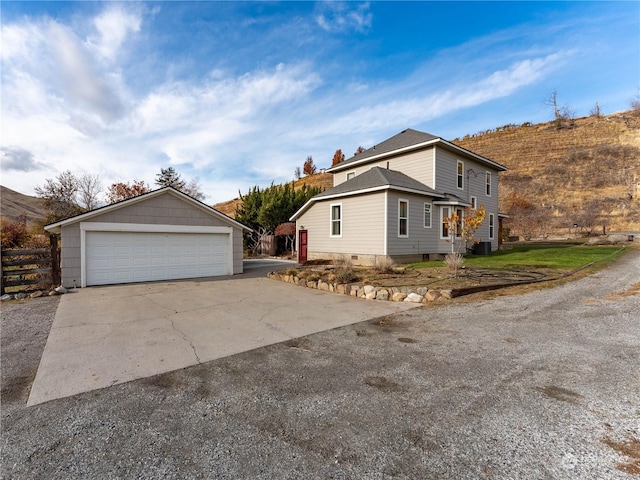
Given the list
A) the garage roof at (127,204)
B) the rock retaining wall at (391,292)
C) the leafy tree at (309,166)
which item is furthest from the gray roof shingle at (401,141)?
the leafy tree at (309,166)

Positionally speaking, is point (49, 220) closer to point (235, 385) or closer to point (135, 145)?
point (135, 145)

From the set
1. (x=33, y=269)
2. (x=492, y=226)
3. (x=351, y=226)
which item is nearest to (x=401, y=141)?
(x=351, y=226)

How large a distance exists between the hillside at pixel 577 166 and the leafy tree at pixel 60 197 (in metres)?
39.9

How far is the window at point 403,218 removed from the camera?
1411 cm

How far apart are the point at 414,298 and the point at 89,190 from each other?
1139 inches

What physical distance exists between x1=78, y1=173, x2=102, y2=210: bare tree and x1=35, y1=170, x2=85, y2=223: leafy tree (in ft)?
4.22

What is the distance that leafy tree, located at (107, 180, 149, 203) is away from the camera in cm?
2761

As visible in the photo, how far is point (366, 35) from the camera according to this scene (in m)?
13.1

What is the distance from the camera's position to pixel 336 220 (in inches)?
629

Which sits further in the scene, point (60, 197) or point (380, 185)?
point (60, 197)

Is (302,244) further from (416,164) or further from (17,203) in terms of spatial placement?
(17,203)

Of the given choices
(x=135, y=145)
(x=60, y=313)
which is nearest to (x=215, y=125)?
(x=135, y=145)

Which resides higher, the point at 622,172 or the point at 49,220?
the point at 622,172

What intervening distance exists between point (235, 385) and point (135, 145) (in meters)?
17.0
